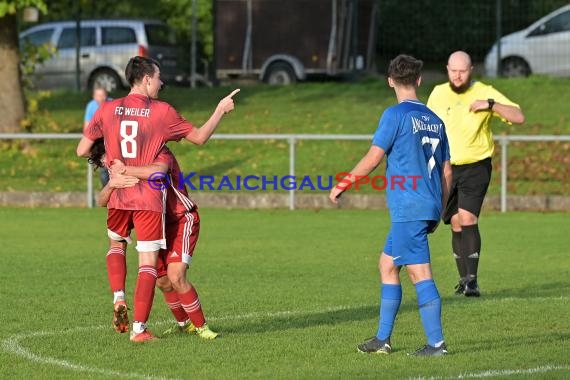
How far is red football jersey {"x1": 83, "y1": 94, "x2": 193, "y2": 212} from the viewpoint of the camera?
9703 mm

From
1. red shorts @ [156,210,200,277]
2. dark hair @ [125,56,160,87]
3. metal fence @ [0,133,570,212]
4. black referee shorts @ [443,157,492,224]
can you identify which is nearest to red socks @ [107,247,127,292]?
red shorts @ [156,210,200,277]

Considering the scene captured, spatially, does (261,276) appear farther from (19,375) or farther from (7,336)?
(19,375)

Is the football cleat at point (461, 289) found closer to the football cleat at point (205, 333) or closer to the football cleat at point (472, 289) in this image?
the football cleat at point (472, 289)

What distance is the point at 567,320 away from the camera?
36.1 ft

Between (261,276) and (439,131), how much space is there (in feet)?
17.7

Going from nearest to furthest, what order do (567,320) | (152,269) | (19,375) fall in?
(19,375) → (152,269) → (567,320)

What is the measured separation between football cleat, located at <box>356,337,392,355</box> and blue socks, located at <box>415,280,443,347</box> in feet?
1.04

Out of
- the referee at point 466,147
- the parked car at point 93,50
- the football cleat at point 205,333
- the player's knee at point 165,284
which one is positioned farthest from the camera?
the parked car at point 93,50

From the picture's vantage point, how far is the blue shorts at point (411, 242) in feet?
30.2

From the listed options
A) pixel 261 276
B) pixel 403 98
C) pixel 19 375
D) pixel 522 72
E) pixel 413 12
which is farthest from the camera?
pixel 413 12

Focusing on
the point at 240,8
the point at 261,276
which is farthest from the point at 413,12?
the point at 261,276

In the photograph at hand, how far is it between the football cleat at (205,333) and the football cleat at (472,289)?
3407mm

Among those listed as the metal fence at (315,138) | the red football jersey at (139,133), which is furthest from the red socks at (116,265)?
the metal fence at (315,138)

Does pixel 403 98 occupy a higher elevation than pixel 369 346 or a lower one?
higher
